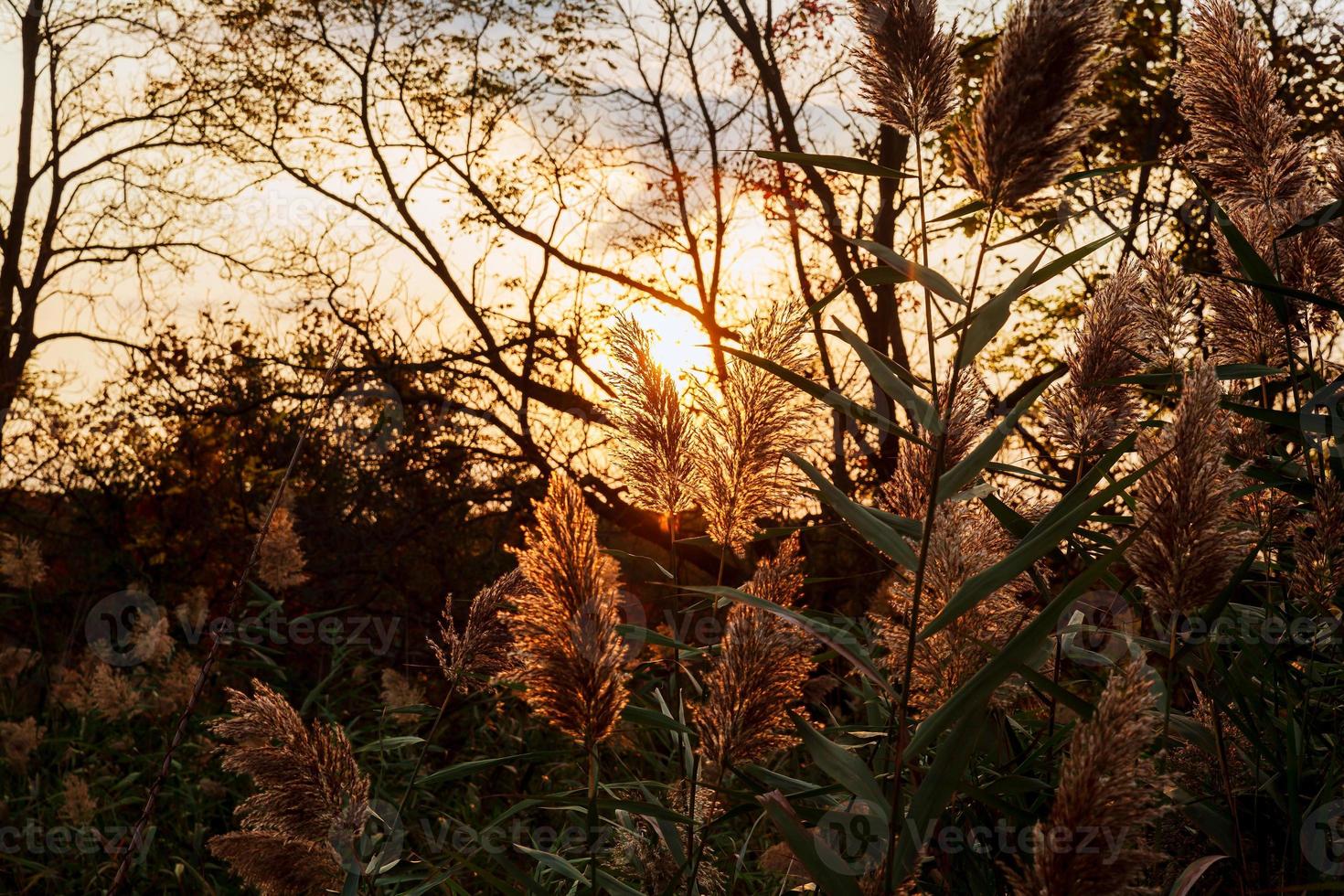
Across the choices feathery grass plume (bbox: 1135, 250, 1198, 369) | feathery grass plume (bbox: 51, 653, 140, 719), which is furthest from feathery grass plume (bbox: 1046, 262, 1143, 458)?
feathery grass plume (bbox: 51, 653, 140, 719)

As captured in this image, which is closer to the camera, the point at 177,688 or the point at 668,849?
the point at 668,849

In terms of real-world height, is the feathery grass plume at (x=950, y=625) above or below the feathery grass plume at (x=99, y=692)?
above

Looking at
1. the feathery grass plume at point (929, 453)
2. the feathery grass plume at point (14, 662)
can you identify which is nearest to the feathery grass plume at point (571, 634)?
the feathery grass plume at point (929, 453)

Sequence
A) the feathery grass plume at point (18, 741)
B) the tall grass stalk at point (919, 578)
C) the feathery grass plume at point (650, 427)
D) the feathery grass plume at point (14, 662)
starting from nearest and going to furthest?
the tall grass stalk at point (919, 578) → the feathery grass plume at point (650, 427) → the feathery grass plume at point (18, 741) → the feathery grass plume at point (14, 662)

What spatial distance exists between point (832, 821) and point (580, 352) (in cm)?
671

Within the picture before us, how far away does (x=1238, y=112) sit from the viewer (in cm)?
212

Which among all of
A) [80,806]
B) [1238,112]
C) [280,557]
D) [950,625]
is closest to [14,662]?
[80,806]

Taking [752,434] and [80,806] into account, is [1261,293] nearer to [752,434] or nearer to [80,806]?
[752,434]

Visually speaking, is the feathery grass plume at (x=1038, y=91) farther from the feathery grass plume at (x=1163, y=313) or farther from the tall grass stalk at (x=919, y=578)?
the feathery grass plume at (x=1163, y=313)

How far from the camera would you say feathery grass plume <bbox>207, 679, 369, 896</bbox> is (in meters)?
1.36

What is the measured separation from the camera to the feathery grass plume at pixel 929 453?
1538 mm

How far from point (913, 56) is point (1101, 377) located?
2.76 feet

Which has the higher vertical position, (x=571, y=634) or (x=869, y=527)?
(x=869, y=527)

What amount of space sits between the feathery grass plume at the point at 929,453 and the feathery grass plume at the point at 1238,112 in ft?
2.74
